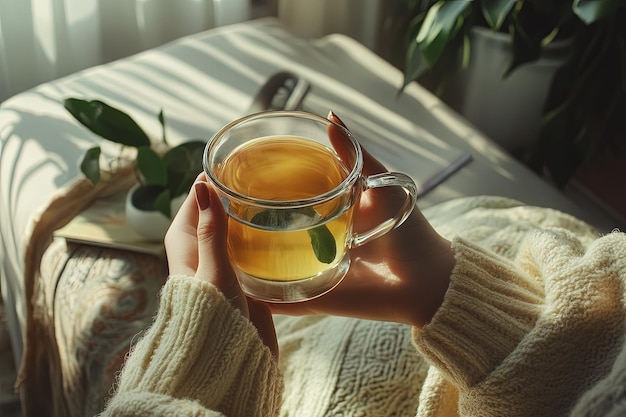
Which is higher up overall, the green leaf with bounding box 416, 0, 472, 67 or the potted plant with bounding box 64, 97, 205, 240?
the green leaf with bounding box 416, 0, 472, 67

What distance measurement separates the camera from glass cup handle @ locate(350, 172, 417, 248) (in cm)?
63

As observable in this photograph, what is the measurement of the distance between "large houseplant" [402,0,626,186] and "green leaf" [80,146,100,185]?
2.03 ft

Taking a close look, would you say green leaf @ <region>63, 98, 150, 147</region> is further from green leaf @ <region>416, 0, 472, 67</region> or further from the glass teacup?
green leaf @ <region>416, 0, 472, 67</region>

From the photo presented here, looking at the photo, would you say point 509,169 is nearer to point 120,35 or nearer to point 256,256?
point 256,256

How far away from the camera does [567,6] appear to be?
1.42 m

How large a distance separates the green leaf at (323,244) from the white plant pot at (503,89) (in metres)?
1.02

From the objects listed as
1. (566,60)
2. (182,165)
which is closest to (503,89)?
(566,60)

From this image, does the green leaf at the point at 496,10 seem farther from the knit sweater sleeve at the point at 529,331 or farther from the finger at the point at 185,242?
the finger at the point at 185,242

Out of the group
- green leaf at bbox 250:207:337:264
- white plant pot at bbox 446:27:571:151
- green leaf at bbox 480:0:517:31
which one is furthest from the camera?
white plant pot at bbox 446:27:571:151

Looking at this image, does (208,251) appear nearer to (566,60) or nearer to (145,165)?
(145,165)

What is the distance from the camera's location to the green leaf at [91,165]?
0.98 meters

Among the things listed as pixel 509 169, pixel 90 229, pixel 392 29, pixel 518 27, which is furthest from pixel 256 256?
pixel 392 29

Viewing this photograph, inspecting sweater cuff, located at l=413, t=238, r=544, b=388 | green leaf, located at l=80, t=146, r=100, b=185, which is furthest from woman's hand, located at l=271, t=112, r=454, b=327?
green leaf, located at l=80, t=146, r=100, b=185

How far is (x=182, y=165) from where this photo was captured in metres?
1.01
